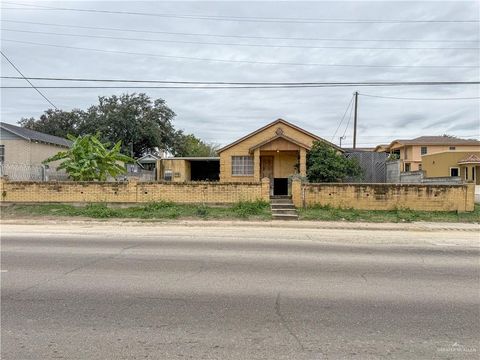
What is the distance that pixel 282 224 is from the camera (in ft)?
50.6

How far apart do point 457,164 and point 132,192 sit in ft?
117

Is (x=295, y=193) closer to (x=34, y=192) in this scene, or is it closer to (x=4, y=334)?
(x=34, y=192)

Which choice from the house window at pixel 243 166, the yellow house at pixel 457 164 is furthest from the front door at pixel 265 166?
the yellow house at pixel 457 164

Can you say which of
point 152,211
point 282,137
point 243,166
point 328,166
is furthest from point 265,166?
point 152,211

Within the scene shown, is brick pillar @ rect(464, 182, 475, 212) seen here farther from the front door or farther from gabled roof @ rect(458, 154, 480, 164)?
gabled roof @ rect(458, 154, 480, 164)

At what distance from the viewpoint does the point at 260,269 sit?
7.59 meters

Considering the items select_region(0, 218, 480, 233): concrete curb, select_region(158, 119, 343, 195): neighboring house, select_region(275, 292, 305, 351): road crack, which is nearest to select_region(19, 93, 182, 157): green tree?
select_region(158, 119, 343, 195): neighboring house

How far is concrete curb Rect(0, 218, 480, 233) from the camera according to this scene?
1477cm

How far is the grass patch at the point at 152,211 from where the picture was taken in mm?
16977

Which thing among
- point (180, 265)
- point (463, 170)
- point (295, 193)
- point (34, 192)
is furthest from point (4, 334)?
point (463, 170)

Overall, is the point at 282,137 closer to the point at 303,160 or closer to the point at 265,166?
the point at 303,160

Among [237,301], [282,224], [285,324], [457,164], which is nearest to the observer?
[285,324]

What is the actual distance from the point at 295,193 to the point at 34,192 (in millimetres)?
11653

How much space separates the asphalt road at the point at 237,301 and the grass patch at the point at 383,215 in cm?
602
